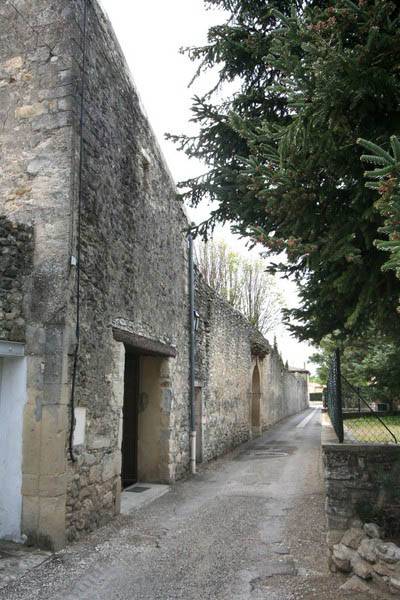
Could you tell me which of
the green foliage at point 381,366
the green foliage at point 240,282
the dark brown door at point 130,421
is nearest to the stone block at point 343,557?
the green foliage at point 381,366

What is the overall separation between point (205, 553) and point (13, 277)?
11.4 feet

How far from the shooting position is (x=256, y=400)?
18.4 meters

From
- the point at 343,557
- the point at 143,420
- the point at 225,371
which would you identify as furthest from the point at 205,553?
the point at 225,371

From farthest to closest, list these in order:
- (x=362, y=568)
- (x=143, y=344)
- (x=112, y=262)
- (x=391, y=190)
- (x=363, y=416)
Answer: (x=363, y=416), (x=143, y=344), (x=112, y=262), (x=362, y=568), (x=391, y=190)

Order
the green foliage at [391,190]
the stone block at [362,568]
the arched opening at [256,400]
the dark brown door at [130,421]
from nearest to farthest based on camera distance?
1. the green foliage at [391,190]
2. the stone block at [362,568]
3. the dark brown door at [130,421]
4. the arched opening at [256,400]

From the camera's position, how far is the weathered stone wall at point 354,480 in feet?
14.7

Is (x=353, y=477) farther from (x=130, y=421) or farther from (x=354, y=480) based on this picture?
(x=130, y=421)

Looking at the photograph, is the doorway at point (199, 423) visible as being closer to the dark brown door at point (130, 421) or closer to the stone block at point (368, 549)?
the dark brown door at point (130, 421)

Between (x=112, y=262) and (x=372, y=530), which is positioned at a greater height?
(x=112, y=262)

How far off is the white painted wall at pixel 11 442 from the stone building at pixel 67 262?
1 centimetres

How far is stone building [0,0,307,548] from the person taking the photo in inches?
211

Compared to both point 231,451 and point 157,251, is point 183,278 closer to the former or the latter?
point 157,251

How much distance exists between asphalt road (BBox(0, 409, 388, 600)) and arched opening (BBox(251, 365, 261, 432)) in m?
9.65

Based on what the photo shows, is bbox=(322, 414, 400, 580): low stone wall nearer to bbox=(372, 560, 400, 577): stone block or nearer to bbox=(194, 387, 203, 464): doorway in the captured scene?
bbox=(372, 560, 400, 577): stone block
